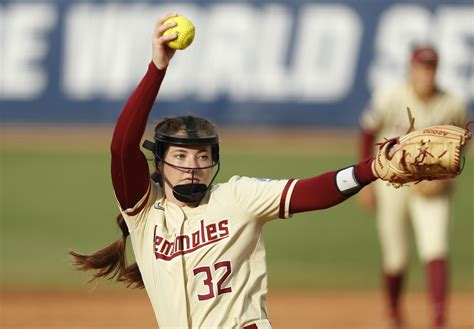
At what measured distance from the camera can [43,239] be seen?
11.4 metres

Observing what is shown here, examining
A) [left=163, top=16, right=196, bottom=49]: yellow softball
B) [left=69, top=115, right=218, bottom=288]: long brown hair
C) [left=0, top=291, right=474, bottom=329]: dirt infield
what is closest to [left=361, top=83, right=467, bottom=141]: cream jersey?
[left=0, top=291, right=474, bottom=329]: dirt infield

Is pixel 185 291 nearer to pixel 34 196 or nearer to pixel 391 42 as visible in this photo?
pixel 34 196

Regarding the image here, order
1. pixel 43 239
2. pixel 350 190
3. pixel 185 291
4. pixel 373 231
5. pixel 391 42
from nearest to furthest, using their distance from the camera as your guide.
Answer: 1. pixel 350 190
2. pixel 185 291
3. pixel 43 239
4. pixel 373 231
5. pixel 391 42

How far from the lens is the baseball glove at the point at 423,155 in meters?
3.42

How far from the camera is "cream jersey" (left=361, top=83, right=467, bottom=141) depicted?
735 centimetres

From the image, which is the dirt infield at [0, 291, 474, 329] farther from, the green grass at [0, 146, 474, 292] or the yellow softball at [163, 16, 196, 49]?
the yellow softball at [163, 16, 196, 49]

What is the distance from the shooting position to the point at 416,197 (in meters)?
7.43

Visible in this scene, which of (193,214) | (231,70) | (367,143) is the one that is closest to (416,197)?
(367,143)

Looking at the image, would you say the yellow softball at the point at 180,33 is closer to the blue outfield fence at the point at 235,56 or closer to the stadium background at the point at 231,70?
the stadium background at the point at 231,70

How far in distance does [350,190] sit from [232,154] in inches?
508

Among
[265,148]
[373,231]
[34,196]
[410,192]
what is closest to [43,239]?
[34,196]

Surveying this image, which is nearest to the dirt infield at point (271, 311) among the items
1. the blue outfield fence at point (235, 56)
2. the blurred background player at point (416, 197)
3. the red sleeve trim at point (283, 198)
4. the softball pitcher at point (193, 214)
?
the blurred background player at point (416, 197)

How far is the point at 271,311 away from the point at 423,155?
5300mm

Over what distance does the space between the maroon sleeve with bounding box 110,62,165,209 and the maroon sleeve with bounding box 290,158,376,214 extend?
59 cm
